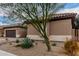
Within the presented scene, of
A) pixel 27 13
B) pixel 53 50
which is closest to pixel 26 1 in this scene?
pixel 27 13

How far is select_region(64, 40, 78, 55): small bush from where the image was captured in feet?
6.14

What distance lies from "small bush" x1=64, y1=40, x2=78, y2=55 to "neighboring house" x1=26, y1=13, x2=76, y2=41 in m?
0.05

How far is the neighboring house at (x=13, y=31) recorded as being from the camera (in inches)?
74.6

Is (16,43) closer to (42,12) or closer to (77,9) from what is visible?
(42,12)

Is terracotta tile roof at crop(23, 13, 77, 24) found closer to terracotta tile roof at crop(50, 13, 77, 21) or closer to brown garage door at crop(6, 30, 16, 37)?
terracotta tile roof at crop(50, 13, 77, 21)

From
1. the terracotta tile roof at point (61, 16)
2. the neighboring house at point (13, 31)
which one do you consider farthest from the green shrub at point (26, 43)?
the terracotta tile roof at point (61, 16)

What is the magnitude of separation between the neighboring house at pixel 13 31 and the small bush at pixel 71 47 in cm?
42

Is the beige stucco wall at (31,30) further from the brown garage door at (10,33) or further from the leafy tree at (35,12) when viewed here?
the brown garage door at (10,33)

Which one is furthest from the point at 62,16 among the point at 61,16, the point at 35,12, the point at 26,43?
the point at 26,43

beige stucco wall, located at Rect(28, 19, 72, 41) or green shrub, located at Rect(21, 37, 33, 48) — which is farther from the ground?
beige stucco wall, located at Rect(28, 19, 72, 41)

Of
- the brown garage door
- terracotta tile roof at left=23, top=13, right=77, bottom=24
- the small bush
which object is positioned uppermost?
terracotta tile roof at left=23, top=13, right=77, bottom=24

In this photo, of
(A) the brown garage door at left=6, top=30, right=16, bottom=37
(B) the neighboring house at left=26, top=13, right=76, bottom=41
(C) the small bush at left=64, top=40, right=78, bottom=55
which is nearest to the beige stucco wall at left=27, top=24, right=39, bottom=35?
(B) the neighboring house at left=26, top=13, right=76, bottom=41

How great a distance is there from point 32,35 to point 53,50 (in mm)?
249

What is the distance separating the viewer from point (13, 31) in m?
1.90
